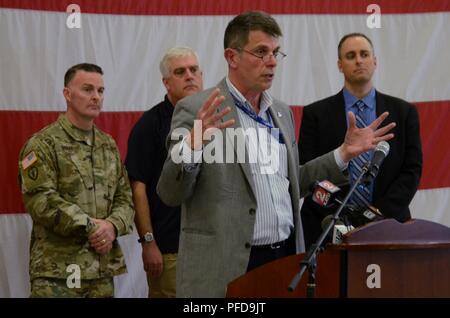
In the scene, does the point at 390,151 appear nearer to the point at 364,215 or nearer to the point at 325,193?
the point at 364,215

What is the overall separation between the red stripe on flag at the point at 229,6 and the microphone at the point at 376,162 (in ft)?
6.74

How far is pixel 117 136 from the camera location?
184 inches

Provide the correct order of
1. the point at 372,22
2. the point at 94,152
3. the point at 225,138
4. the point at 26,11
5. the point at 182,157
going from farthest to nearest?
the point at 372,22, the point at 26,11, the point at 94,152, the point at 225,138, the point at 182,157

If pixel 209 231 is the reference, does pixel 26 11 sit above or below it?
above

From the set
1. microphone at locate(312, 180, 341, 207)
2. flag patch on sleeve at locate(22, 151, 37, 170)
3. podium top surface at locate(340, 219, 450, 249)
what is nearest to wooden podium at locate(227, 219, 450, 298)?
podium top surface at locate(340, 219, 450, 249)

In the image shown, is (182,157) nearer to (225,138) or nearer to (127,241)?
(225,138)

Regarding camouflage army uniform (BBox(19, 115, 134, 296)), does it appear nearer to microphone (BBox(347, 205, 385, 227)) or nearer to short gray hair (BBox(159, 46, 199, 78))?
short gray hair (BBox(159, 46, 199, 78))

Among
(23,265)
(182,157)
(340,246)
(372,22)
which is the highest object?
(372,22)

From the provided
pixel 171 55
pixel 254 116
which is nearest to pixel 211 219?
pixel 254 116

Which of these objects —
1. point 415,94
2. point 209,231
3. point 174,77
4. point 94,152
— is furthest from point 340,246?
point 415,94

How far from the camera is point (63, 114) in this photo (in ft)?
13.8

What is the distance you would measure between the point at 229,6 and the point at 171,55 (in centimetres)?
53
